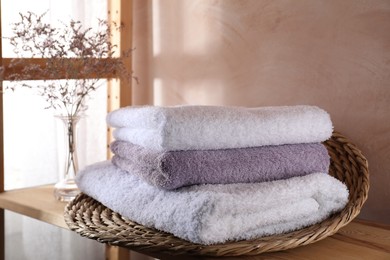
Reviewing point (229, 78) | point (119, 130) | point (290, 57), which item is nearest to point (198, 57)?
point (229, 78)

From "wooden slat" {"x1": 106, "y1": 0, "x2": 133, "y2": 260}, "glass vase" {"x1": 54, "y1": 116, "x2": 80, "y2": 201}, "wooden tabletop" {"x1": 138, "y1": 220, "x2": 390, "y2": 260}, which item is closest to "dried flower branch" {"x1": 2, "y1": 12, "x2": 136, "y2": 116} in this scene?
"glass vase" {"x1": 54, "y1": 116, "x2": 80, "y2": 201}

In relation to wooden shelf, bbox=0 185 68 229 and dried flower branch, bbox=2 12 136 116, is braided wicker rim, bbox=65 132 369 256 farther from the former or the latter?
dried flower branch, bbox=2 12 136 116

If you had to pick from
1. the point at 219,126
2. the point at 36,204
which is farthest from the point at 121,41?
the point at 219,126

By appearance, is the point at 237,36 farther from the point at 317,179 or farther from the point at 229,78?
the point at 317,179

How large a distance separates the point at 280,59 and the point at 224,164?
0.40 m

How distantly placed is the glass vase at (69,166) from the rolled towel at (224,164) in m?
0.26

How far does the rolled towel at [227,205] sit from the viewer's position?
938 millimetres

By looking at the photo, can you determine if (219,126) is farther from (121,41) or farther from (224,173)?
(121,41)

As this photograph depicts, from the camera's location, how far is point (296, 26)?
1304 millimetres

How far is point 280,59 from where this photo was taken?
134 cm

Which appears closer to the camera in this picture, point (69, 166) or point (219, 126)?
point (219, 126)

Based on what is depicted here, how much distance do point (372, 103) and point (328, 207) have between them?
0.24 metres

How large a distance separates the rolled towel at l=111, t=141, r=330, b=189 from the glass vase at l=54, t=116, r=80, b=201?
26cm

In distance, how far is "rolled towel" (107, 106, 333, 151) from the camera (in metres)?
1.00
